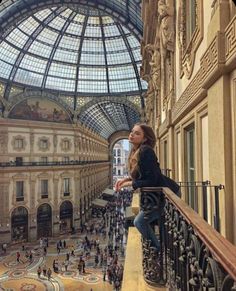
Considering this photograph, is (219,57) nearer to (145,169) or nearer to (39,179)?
(145,169)

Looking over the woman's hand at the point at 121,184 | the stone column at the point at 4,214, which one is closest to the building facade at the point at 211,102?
the woman's hand at the point at 121,184

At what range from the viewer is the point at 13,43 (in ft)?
113

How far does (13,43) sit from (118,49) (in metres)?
15.4

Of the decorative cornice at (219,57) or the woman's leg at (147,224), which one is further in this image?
the woman's leg at (147,224)

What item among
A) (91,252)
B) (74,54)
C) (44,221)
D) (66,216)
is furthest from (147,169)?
(74,54)

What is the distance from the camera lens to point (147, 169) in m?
3.41

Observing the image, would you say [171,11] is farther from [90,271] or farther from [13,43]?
[13,43]

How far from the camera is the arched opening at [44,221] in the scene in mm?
32938

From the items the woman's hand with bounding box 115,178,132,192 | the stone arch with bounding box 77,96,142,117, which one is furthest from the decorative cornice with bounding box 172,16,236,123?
the stone arch with bounding box 77,96,142,117

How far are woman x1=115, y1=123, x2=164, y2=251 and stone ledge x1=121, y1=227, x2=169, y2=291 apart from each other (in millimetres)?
661

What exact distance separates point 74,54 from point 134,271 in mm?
41542

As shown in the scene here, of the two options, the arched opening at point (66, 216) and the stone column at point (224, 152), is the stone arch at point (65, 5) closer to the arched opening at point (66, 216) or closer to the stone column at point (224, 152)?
the arched opening at point (66, 216)

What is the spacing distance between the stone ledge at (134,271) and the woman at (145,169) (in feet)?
2.17

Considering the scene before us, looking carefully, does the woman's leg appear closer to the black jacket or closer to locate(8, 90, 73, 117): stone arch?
the black jacket
